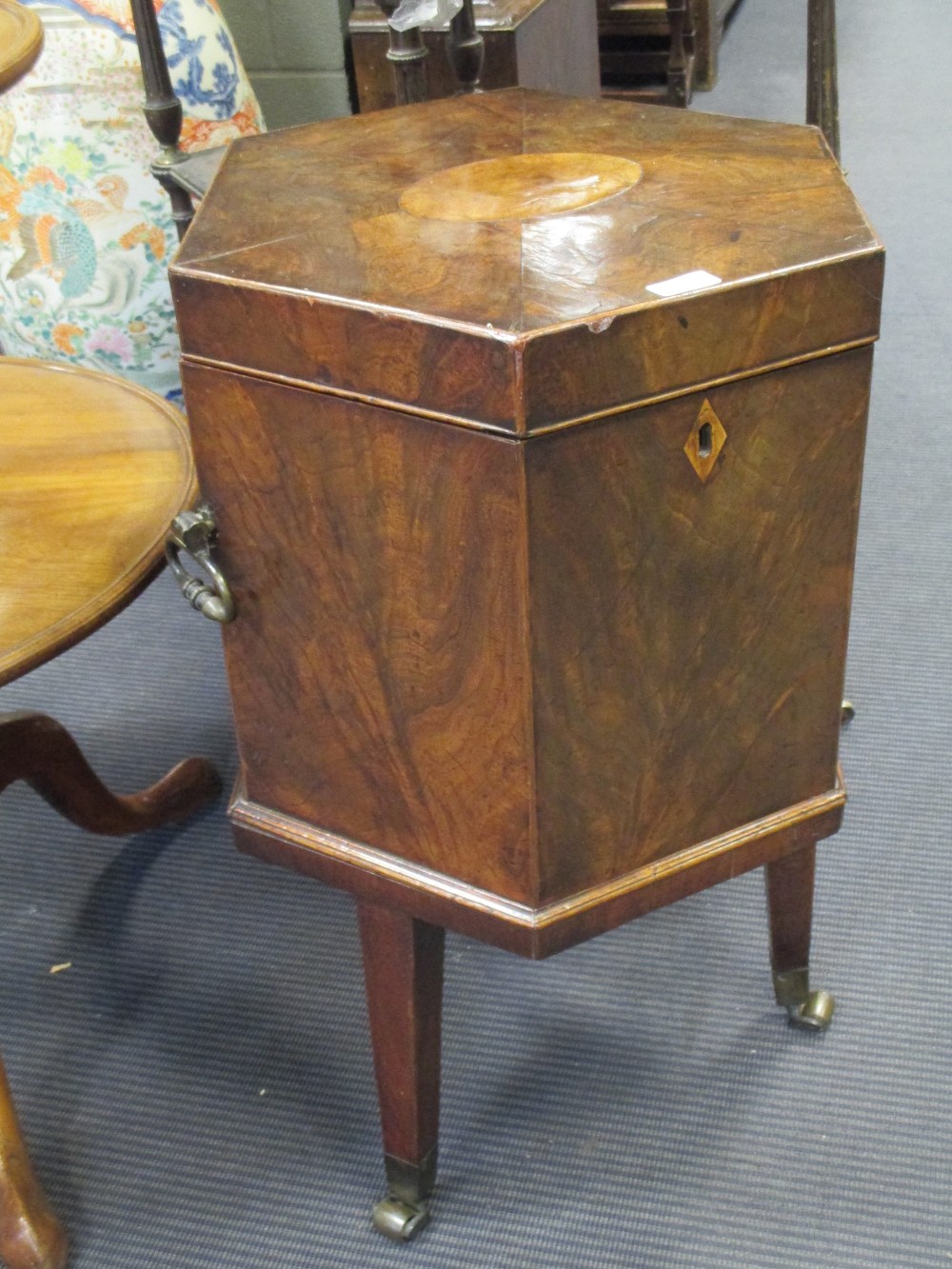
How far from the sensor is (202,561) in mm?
987

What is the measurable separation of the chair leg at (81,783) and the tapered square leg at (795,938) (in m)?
0.72

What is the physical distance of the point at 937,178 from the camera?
3.48m

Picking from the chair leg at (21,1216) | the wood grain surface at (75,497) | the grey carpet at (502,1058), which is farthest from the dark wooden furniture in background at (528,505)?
the chair leg at (21,1216)

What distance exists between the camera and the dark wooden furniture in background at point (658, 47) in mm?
3779

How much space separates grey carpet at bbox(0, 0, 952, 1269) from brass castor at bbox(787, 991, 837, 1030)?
15mm

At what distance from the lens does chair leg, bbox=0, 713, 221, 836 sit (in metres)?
1.52

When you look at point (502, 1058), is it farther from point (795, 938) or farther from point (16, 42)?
point (16, 42)

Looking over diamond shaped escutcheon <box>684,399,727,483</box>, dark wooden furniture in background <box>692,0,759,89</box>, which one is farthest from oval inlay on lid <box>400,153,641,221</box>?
dark wooden furniture in background <box>692,0,759,89</box>

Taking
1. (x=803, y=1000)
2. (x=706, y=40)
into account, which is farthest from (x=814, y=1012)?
(x=706, y=40)

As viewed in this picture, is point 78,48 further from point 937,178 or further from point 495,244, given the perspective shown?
point 937,178

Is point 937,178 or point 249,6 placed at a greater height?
point 249,6

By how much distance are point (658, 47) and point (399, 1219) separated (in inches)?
143

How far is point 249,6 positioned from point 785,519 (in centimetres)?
212

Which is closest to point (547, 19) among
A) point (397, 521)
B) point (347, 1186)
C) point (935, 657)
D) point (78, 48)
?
point (78, 48)
